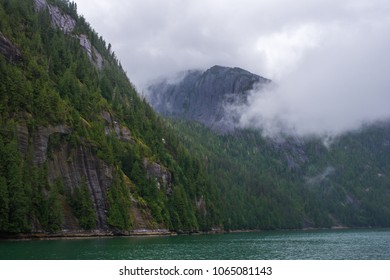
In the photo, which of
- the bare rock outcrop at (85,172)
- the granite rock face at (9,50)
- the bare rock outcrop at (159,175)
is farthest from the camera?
the bare rock outcrop at (159,175)

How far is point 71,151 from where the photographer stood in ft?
393

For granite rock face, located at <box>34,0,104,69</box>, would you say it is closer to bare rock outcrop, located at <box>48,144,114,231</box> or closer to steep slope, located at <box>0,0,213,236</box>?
steep slope, located at <box>0,0,213,236</box>

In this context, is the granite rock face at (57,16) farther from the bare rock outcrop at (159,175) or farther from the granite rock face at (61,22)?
the bare rock outcrop at (159,175)

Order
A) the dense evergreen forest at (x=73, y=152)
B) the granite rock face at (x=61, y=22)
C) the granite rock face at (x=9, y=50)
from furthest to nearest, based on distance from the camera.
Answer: the granite rock face at (x=61, y=22), the granite rock face at (x=9, y=50), the dense evergreen forest at (x=73, y=152)

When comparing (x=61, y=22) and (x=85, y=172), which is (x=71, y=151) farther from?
(x=61, y=22)

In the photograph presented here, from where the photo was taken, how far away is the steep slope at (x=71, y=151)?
103375mm

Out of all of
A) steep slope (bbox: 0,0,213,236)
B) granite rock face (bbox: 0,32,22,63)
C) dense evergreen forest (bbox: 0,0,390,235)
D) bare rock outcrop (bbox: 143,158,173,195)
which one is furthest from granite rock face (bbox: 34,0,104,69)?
bare rock outcrop (bbox: 143,158,173,195)

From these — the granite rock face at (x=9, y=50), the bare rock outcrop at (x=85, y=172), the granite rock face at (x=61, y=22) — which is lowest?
the bare rock outcrop at (x=85, y=172)

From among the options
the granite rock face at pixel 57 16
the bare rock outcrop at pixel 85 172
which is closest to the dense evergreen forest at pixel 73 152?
the bare rock outcrop at pixel 85 172

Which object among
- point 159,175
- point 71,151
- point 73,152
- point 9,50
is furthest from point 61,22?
point 71,151

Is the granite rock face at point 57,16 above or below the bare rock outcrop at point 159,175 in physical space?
above

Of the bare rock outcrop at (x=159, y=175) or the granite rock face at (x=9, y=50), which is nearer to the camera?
the granite rock face at (x=9, y=50)
